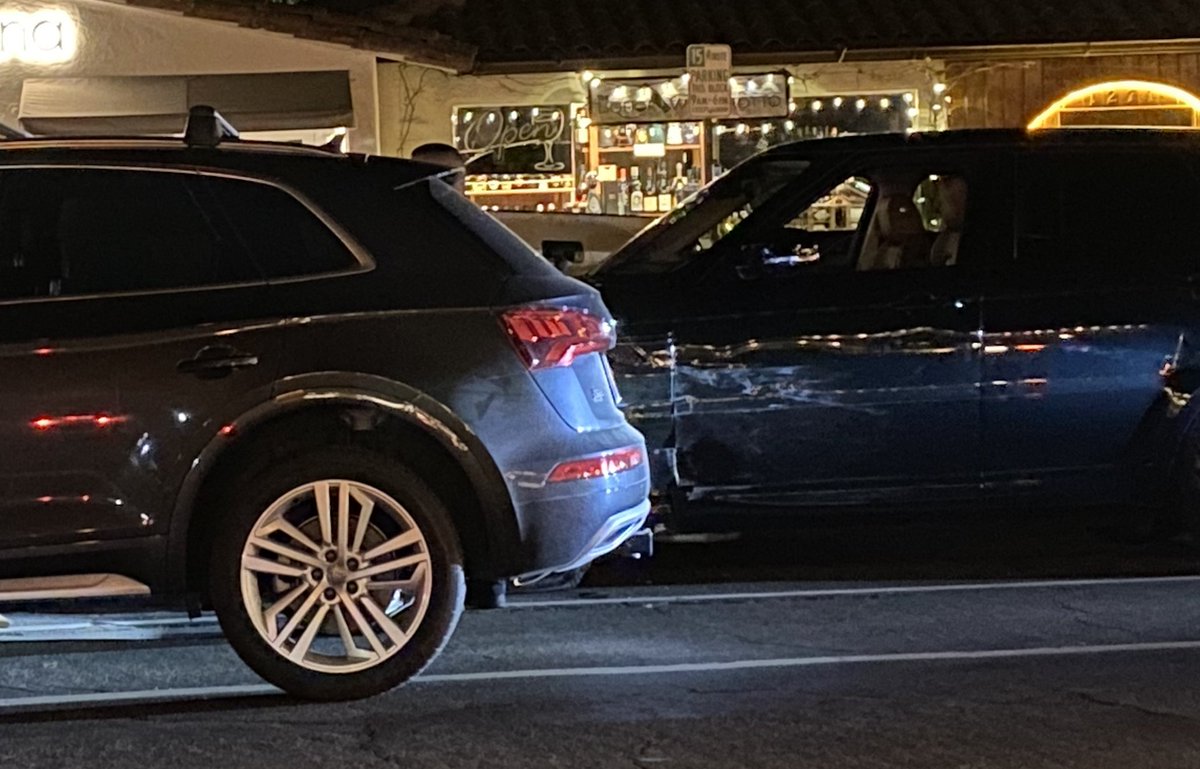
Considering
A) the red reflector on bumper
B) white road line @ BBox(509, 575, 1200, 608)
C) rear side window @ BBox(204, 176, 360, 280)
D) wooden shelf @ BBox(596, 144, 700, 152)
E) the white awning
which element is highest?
the white awning

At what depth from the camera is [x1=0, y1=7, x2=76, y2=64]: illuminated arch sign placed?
1273cm

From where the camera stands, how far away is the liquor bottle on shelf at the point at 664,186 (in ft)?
45.6

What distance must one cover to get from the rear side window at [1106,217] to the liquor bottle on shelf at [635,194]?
6.47 metres

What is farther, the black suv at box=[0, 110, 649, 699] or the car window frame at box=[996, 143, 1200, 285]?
the car window frame at box=[996, 143, 1200, 285]

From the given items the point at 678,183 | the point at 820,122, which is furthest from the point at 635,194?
the point at 820,122

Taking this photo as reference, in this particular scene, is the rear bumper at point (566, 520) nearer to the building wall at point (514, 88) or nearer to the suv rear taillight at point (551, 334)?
the suv rear taillight at point (551, 334)

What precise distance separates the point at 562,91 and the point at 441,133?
41.9 inches

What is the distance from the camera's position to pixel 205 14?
41.3ft

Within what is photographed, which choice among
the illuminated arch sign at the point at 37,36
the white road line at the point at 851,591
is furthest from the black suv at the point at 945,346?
the illuminated arch sign at the point at 37,36

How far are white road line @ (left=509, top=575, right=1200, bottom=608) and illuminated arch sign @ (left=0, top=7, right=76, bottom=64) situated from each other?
24.5 feet

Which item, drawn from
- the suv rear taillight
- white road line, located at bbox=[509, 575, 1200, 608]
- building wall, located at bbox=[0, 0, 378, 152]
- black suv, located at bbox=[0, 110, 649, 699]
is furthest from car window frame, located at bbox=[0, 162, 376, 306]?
building wall, located at bbox=[0, 0, 378, 152]

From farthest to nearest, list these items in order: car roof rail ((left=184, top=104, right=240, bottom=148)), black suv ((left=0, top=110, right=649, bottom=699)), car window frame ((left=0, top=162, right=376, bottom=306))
Result: car roof rail ((left=184, top=104, right=240, bottom=148)) < car window frame ((left=0, top=162, right=376, bottom=306)) < black suv ((left=0, top=110, right=649, bottom=699))

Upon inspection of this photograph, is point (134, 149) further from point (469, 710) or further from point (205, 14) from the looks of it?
point (205, 14)

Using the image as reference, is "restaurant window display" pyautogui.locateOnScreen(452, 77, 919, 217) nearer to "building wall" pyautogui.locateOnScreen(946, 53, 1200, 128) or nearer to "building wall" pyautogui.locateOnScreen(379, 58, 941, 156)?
"building wall" pyautogui.locateOnScreen(379, 58, 941, 156)
